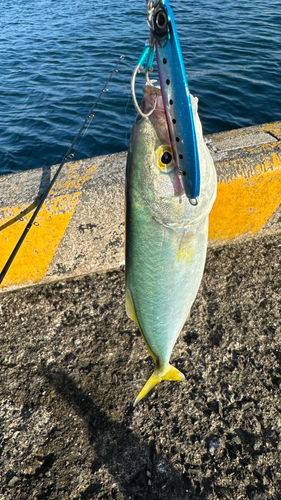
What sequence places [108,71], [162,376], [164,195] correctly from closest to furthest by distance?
[164,195]
[162,376]
[108,71]

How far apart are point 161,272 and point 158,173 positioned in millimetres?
502

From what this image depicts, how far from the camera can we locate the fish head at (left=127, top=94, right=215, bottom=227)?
55.7 inches

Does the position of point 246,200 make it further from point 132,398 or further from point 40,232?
point 132,398

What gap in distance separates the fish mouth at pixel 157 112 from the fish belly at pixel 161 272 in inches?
10.9

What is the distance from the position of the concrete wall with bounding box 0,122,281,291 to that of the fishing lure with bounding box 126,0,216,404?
1455mm

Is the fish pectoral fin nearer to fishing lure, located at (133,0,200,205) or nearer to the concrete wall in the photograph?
fishing lure, located at (133,0,200,205)

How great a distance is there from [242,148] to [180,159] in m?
2.45

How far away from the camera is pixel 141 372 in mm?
2766

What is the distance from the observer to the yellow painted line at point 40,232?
307cm

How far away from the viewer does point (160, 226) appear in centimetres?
159

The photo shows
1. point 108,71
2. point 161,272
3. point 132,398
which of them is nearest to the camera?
point 161,272

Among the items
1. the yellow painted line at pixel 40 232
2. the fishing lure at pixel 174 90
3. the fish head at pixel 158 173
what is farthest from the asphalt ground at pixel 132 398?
the fishing lure at pixel 174 90

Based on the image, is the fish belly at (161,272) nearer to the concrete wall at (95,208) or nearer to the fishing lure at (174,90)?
the fishing lure at (174,90)

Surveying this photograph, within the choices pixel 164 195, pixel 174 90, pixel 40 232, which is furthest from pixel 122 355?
pixel 174 90
